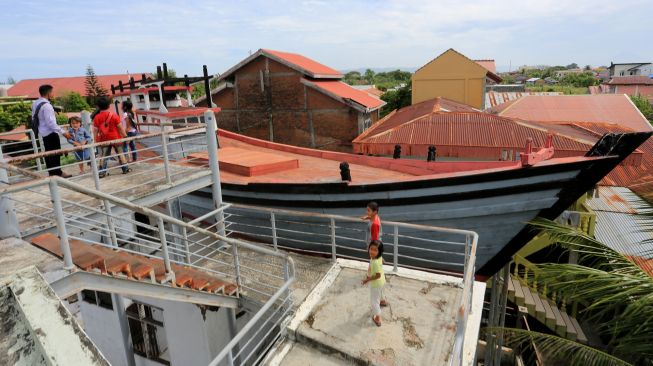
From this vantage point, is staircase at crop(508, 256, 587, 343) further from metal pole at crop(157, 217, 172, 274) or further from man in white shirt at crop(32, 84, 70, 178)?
man in white shirt at crop(32, 84, 70, 178)

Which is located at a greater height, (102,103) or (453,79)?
(453,79)

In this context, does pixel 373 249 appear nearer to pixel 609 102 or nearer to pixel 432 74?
pixel 432 74

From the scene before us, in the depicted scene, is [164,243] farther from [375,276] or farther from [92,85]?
[92,85]

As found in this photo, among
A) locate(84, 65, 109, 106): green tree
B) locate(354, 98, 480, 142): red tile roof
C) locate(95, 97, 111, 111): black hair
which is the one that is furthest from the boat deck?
locate(84, 65, 109, 106): green tree

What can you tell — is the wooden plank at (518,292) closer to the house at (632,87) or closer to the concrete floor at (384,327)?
the concrete floor at (384,327)

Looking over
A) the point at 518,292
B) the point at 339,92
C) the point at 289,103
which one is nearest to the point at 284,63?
the point at 289,103

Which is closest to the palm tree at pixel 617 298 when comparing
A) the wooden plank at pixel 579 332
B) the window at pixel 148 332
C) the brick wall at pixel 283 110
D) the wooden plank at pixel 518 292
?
the window at pixel 148 332

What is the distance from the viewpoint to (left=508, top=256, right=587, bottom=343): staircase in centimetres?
1118

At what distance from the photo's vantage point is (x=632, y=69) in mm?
91000

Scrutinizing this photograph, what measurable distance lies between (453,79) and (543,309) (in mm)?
16291

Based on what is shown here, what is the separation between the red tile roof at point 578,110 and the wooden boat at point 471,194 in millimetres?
14588

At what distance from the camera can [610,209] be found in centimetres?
1211

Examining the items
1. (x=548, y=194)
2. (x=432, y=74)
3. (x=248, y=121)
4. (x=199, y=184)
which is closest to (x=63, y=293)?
(x=199, y=184)

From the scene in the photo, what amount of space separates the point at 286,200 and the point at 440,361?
495cm
